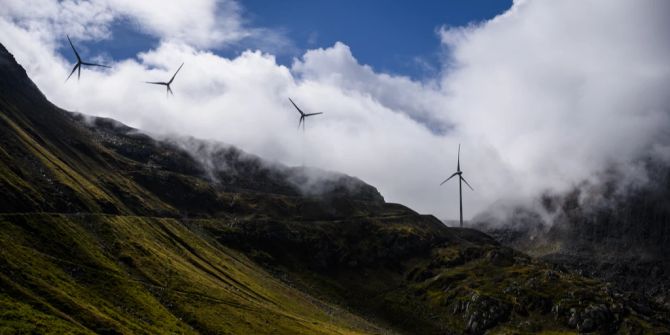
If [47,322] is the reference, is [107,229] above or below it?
above

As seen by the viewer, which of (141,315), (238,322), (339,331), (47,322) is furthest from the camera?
(339,331)

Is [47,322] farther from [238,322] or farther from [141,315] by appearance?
[238,322]

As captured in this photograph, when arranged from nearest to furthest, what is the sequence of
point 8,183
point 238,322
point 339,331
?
point 238,322 < point 8,183 < point 339,331

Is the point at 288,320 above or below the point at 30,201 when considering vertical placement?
below

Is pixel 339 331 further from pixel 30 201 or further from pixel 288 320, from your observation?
pixel 30 201

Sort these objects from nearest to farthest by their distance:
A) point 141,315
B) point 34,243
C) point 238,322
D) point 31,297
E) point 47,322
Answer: point 47,322
point 31,297
point 141,315
point 34,243
point 238,322

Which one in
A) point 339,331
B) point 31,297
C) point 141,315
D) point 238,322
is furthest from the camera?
point 339,331

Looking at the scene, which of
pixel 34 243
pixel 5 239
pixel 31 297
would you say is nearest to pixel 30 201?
pixel 34 243

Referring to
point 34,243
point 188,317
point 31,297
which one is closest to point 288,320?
Result: point 188,317

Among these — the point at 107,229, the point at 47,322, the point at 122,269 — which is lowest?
the point at 47,322

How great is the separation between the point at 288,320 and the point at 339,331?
24.5 meters

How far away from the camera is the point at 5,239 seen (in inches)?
4936

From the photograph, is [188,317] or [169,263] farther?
[169,263]

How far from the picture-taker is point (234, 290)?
197250 millimetres
